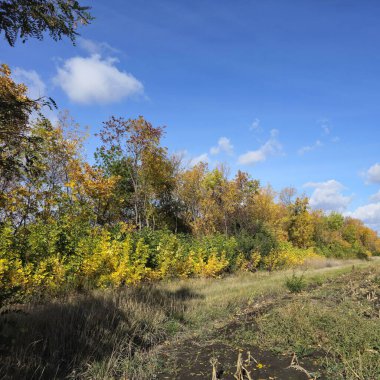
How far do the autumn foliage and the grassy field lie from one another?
2.78 feet

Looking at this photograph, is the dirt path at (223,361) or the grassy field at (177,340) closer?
the grassy field at (177,340)

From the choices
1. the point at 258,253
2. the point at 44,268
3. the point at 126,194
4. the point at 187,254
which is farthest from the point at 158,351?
the point at 126,194

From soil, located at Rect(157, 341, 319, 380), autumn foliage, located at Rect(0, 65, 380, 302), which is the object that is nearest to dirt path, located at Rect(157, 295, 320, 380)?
soil, located at Rect(157, 341, 319, 380)

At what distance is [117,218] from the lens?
2866cm

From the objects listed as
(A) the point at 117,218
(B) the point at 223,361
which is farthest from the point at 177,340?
(A) the point at 117,218

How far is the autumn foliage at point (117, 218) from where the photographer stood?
6.56 meters

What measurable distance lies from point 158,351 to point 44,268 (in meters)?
3.23

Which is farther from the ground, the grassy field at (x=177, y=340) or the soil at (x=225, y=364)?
the grassy field at (x=177, y=340)

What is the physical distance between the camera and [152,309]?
24.0 ft

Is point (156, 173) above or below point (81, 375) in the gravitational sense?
above

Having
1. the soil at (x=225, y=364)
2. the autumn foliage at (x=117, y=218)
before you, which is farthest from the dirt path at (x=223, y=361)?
the autumn foliage at (x=117, y=218)

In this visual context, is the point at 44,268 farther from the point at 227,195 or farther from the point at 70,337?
the point at 227,195

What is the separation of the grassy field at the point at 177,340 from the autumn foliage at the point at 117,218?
2.78ft

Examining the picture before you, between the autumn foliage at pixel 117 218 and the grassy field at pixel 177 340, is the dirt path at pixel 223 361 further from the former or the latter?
the autumn foliage at pixel 117 218
